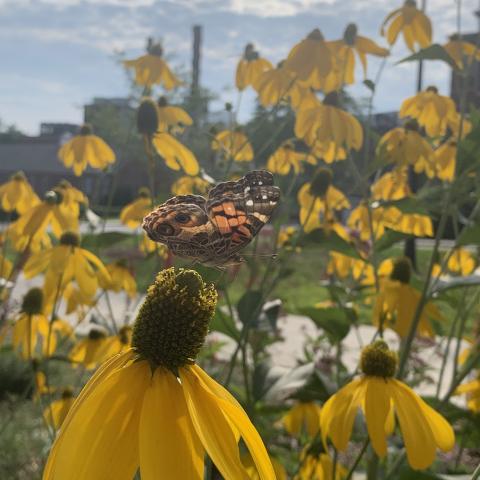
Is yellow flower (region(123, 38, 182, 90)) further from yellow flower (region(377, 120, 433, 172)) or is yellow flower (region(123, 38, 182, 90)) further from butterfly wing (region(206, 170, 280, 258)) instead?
butterfly wing (region(206, 170, 280, 258))

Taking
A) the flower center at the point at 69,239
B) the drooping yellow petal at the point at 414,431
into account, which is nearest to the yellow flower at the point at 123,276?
the flower center at the point at 69,239

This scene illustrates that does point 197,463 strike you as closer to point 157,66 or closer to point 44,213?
point 44,213

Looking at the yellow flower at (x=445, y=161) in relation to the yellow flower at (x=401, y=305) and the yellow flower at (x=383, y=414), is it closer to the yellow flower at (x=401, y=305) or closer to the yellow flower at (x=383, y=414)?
the yellow flower at (x=401, y=305)

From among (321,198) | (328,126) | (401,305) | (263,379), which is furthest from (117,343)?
(321,198)

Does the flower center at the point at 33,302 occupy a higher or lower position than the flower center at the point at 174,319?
lower

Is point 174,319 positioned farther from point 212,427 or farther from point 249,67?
point 249,67

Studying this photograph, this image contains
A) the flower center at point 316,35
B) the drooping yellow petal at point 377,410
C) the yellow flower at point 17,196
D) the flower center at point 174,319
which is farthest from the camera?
the yellow flower at point 17,196

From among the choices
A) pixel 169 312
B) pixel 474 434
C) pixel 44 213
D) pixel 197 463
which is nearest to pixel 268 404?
pixel 474 434

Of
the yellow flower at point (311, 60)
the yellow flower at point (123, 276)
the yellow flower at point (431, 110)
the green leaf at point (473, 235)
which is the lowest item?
the yellow flower at point (123, 276)

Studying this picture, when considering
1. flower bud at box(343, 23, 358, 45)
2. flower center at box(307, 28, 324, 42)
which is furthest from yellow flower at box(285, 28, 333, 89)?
flower bud at box(343, 23, 358, 45)
